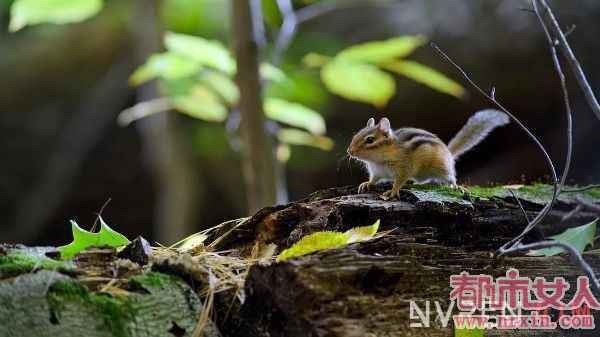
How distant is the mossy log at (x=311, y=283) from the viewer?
1.00 metres

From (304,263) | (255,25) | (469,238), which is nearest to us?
(304,263)

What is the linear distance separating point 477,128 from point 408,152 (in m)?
0.34

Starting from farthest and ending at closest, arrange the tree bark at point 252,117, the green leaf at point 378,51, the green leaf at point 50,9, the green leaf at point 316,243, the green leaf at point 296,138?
the green leaf at point 296,138 → the tree bark at point 252,117 → the green leaf at point 378,51 → the green leaf at point 50,9 → the green leaf at point 316,243

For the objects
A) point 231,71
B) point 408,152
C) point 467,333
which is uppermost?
point 231,71

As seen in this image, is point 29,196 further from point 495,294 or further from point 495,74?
point 495,294

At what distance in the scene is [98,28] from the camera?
13.8 feet

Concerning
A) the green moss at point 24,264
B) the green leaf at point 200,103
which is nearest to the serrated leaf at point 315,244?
the green moss at point 24,264

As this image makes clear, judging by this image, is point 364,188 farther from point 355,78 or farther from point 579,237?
point 579,237

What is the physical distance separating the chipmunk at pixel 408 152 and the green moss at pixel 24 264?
0.83 metres

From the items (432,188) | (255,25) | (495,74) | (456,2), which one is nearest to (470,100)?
(495,74)

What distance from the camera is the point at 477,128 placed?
6.82 feet

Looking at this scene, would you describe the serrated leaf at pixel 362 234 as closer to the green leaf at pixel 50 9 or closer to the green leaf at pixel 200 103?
the green leaf at pixel 50 9

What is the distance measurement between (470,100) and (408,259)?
8.40 feet

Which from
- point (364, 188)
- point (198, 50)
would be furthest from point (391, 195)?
point (198, 50)
